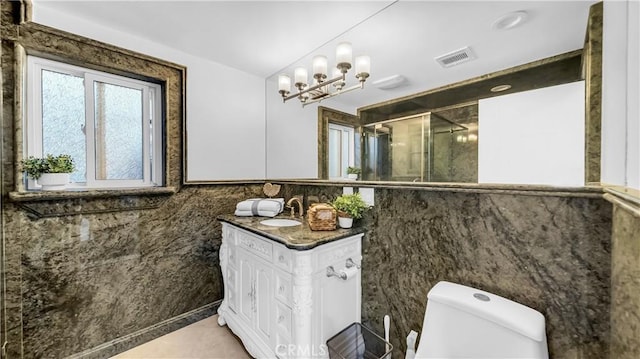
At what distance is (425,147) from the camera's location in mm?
1189

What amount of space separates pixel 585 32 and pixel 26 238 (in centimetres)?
278

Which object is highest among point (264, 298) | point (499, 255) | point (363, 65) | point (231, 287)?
point (363, 65)

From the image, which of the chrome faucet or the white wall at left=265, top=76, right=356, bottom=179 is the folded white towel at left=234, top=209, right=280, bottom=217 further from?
the white wall at left=265, top=76, right=356, bottom=179

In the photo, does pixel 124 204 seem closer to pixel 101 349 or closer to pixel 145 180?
pixel 145 180

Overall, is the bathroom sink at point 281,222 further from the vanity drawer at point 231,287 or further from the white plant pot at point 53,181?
the white plant pot at point 53,181

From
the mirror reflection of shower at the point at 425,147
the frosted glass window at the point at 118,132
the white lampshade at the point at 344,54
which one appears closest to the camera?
the mirror reflection of shower at the point at 425,147

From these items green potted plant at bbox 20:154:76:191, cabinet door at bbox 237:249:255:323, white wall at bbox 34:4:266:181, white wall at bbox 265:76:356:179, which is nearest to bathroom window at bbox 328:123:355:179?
white wall at bbox 265:76:356:179

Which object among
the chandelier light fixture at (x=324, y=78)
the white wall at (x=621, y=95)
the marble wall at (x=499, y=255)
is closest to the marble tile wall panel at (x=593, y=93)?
the white wall at (x=621, y=95)

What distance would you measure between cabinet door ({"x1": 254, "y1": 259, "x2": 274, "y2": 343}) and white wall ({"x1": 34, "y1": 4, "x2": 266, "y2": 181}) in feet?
3.24

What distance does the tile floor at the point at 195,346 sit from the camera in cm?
156

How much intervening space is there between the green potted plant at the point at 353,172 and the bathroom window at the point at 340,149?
0.08ft

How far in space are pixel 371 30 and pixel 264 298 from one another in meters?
1.74

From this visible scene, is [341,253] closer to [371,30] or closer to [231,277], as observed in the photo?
[231,277]

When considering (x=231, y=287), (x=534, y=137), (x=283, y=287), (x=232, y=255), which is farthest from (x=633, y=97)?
(x=231, y=287)
